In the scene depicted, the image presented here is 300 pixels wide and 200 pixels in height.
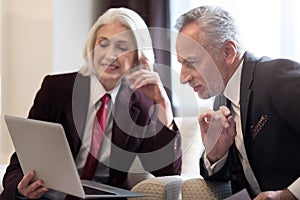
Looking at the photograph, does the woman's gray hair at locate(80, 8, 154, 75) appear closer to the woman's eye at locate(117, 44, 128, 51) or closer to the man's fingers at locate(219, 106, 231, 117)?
the woman's eye at locate(117, 44, 128, 51)

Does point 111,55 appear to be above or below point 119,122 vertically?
above

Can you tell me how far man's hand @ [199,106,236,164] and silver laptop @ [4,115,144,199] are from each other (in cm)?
30

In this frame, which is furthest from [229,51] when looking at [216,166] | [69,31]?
[69,31]

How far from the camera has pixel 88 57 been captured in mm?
2053

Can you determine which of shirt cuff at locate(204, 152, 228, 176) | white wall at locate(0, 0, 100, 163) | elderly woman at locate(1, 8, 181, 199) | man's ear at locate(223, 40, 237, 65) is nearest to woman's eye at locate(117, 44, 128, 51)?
elderly woman at locate(1, 8, 181, 199)

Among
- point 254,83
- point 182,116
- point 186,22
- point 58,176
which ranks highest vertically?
point 186,22

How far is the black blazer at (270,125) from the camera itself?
5.13ft

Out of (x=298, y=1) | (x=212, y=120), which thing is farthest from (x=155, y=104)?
(x=298, y=1)

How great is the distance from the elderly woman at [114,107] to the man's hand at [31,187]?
0.23 meters

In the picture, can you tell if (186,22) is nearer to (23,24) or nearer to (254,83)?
(254,83)

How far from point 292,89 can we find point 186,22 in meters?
0.44

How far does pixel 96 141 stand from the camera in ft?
6.43

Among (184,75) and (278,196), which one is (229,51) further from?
(278,196)

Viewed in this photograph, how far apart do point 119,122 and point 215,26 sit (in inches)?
21.7
